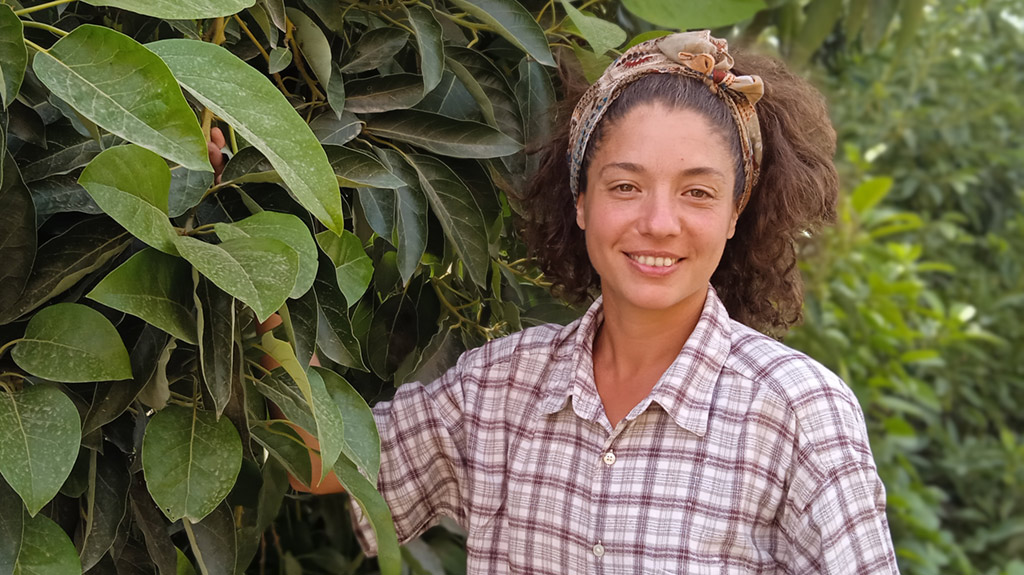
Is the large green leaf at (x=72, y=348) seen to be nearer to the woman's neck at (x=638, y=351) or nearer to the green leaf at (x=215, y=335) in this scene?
the green leaf at (x=215, y=335)

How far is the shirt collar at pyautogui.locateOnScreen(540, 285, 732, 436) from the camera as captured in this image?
1.05m

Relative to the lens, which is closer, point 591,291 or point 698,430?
point 698,430

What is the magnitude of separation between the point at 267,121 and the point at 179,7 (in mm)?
75

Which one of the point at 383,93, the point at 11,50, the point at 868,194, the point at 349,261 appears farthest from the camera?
the point at 868,194

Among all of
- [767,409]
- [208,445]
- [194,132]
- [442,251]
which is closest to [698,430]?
[767,409]

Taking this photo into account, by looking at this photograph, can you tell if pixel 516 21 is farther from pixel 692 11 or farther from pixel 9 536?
pixel 9 536

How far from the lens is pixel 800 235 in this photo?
129 cm

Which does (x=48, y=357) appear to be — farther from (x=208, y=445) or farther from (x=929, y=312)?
(x=929, y=312)

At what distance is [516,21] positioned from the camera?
985mm

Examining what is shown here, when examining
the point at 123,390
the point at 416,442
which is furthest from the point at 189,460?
the point at 416,442

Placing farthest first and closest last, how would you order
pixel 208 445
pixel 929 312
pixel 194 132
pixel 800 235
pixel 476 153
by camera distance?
pixel 929 312, pixel 800 235, pixel 476 153, pixel 208 445, pixel 194 132

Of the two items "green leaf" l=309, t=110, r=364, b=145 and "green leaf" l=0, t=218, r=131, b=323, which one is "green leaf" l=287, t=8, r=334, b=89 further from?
"green leaf" l=0, t=218, r=131, b=323

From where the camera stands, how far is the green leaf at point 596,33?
98cm

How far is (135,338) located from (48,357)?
0.09 meters
